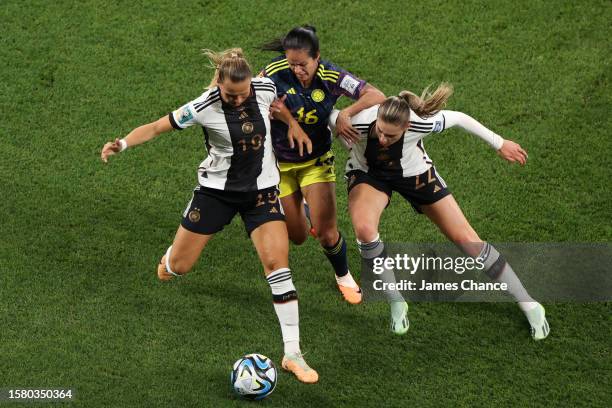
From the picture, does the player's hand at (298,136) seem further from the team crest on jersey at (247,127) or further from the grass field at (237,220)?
the grass field at (237,220)

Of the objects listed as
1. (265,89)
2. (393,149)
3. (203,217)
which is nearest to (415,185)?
(393,149)

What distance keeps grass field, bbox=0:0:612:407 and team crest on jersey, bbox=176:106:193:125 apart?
1.73 metres

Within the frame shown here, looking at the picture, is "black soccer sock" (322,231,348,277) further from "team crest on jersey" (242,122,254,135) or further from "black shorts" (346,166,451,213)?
"team crest on jersey" (242,122,254,135)

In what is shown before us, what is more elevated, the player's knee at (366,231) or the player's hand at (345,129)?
the player's hand at (345,129)

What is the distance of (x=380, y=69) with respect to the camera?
39.5 feet

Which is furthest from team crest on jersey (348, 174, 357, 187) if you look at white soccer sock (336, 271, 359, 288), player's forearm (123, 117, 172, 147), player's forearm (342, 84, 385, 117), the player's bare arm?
player's forearm (123, 117, 172, 147)

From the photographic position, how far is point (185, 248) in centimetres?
877

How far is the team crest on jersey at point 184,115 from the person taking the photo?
8.42 meters

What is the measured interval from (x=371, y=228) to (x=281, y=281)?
929 mm

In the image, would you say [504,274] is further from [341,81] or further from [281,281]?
[341,81]

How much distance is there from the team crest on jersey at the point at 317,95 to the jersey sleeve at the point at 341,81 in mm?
89

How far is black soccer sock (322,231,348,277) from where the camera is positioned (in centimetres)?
948

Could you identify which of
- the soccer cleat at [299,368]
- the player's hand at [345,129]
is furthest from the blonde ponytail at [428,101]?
the soccer cleat at [299,368]

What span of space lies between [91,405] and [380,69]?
17.9ft
